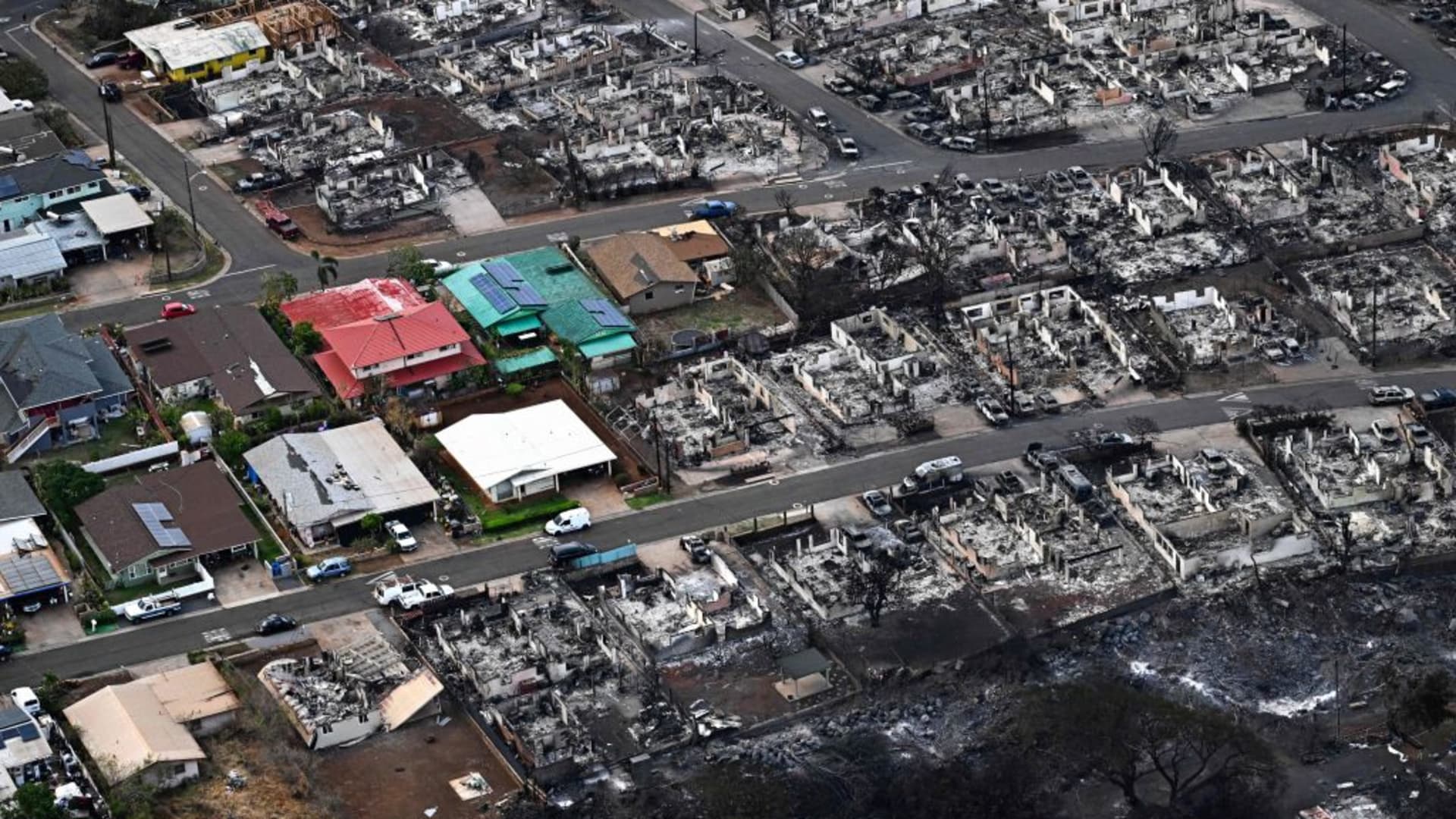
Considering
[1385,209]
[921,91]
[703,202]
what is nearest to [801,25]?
[921,91]

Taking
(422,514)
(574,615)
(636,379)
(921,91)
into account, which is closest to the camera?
(574,615)

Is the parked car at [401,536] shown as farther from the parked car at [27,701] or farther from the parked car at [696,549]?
the parked car at [27,701]

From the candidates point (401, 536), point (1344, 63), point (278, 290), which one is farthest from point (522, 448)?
point (1344, 63)

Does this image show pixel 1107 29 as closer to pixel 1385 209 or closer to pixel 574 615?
pixel 1385 209

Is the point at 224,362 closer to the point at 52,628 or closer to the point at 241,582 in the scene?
the point at 241,582

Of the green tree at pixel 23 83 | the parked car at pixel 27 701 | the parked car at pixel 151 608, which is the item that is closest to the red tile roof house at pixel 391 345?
the parked car at pixel 151 608

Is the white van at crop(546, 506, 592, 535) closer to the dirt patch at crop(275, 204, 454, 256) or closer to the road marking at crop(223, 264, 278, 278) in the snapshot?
the dirt patch at crop(275, 204, 454, 256)
